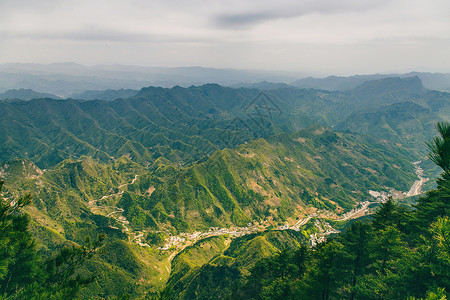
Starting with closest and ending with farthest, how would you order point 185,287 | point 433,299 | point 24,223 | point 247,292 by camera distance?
point 433,299
point 24,223
point 247,292
point 185,287

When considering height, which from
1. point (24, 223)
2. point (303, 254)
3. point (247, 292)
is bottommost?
point (247, 292)

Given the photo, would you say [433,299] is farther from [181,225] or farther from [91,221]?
[91,221]

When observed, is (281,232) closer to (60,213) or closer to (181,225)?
(181,225)

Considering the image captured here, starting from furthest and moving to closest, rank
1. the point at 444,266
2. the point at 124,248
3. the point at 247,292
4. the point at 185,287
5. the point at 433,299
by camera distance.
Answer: the point at 124,248 → the point at 185,287 → the point at 247,292 → the point at 444,266 → the point at 433,299

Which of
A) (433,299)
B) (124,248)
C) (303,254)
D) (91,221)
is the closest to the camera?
(433,299)

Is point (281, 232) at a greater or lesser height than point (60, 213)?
lesser

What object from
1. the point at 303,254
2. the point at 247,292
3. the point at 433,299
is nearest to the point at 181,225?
the point at 247,292

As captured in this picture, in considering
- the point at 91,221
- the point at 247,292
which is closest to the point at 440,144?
the point at 247,292

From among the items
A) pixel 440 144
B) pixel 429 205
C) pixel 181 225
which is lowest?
pixel 181 225

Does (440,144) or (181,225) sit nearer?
(440,144)
